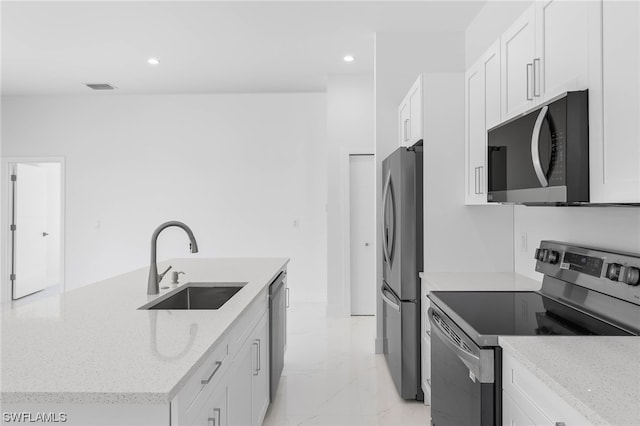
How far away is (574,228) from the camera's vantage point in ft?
6.79

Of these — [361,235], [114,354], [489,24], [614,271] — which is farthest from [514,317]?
[361,235]

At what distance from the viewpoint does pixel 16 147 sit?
5844 millimetres

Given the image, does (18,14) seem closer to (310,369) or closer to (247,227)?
(247,227)

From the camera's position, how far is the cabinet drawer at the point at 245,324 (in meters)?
1.66

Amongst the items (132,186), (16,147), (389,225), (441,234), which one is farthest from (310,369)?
(16,147)

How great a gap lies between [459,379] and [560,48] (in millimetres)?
1324

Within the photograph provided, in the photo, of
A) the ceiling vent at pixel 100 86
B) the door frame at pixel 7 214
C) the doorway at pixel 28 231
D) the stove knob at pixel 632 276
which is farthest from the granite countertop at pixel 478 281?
the doorway at pixel 28 231

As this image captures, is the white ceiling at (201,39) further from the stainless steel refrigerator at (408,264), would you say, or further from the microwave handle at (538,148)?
the microwave handle at (538,148)

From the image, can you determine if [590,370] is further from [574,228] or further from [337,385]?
[337,385]

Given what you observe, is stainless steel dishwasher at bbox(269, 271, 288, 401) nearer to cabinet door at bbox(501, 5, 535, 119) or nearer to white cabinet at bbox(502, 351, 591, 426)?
white cabinet at bbox(502, 351, 591, 426)

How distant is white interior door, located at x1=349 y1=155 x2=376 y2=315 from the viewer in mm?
5102

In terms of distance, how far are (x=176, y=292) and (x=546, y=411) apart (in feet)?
5.70

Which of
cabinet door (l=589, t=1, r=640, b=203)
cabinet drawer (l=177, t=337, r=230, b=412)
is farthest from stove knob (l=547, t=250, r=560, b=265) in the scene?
cabinet drawer (l=177, t=337, r=230, b=412)

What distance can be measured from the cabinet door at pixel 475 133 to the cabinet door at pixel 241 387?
1.52m
